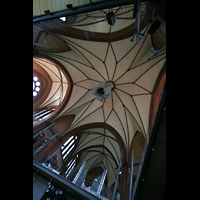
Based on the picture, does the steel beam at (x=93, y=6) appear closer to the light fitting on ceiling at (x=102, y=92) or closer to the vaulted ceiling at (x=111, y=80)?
the vaulted ceiling at (x=111, y=80)

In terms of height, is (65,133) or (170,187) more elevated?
(65,133)

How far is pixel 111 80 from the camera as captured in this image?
42.5 feet

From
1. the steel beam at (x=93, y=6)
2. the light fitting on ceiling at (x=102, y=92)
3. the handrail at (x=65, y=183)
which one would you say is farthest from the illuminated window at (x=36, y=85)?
the steel beam at (x=93, y=6)

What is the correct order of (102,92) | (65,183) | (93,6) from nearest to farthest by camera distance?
1. (93,6)
2. (65,183)
3. (102,92)

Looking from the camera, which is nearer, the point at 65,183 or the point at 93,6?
the point at 93,6

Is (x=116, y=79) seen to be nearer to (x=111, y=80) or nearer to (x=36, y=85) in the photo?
(x=111, y=80)

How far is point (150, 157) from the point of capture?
482 cm

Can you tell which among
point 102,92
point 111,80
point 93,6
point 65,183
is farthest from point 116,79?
point 65,183

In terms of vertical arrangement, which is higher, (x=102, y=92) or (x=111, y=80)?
(x=111, y=80)

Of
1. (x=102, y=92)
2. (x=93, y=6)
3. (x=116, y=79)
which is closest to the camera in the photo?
(x=93, y=6)

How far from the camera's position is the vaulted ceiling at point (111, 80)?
10.0 meters
